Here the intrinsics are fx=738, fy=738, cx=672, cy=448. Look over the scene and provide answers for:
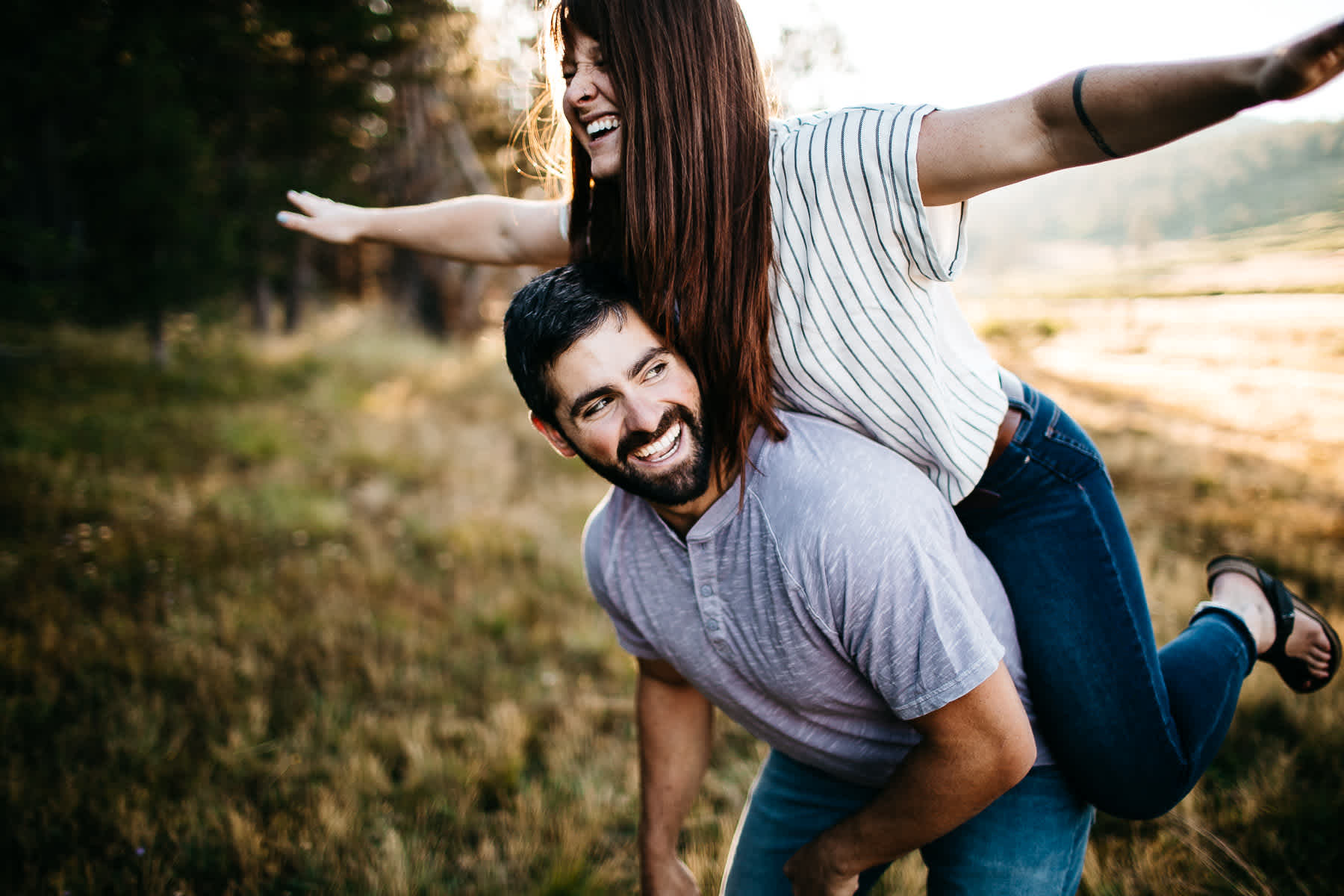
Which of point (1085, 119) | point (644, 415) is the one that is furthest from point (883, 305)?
point (644, 415)

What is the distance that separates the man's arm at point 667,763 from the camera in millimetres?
2135

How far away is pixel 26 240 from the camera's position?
28.3 ft

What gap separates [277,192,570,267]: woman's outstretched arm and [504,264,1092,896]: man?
63cm

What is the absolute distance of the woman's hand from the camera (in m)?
2.45

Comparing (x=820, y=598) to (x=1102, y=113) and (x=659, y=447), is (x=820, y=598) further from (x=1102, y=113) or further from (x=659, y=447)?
(x=1102, y=113)

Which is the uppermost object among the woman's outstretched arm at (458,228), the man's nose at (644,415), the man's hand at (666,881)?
the woman's outstretched arm at (458,228)

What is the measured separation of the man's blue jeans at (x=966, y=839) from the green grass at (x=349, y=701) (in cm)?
52

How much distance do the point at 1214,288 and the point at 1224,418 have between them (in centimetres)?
612

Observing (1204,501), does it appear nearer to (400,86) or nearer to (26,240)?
(26,240)

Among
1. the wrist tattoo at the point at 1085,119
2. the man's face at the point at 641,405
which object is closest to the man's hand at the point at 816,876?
the man's face at the point at 641,405

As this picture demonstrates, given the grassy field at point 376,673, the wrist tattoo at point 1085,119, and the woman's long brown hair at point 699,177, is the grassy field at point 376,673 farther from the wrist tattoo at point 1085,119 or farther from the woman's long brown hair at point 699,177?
the wrist tattoo at point 1085,119

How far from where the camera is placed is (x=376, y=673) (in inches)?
147

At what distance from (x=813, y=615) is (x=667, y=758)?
86cm

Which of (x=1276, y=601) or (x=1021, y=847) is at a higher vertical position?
(x=1276, y=601)
